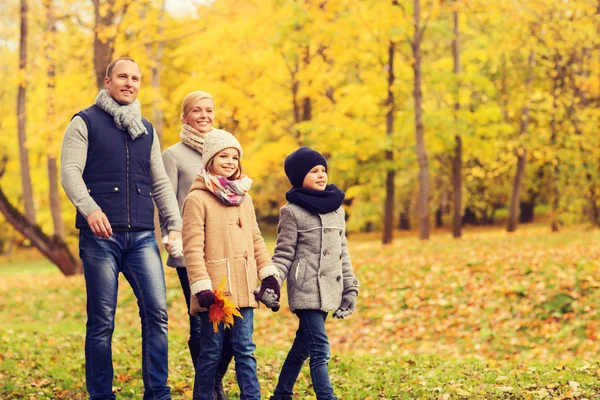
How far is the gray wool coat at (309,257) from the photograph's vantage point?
4945 mm

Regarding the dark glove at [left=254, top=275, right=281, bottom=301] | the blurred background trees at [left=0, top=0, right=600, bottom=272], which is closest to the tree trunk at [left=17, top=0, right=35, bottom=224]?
the blurred background trees at [left=0, top=0, right=600, bottom=272]

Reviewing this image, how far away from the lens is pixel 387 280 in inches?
512

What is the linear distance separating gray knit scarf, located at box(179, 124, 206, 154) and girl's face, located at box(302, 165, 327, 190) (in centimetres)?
A: 96

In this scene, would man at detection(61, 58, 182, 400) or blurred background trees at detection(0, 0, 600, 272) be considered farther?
blurred background trees at detection(0, 0, 600, 272)

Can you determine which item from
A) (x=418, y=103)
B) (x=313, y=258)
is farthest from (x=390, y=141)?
(x=313, y=258)

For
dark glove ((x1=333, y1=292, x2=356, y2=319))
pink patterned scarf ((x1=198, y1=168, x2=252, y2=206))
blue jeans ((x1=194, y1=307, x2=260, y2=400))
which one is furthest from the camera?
dark glove ((x1=333, y1=292, x2=356, y2=319))

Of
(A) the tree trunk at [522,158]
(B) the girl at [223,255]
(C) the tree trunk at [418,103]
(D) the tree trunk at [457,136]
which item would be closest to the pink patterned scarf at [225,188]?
(B) the girl at [223,255]

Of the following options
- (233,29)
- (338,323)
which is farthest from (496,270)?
(233,29)

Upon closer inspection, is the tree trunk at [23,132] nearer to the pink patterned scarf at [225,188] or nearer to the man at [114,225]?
the man at [114,225]

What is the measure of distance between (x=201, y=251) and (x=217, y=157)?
653 mm

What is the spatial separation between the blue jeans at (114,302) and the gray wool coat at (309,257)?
2.96ft

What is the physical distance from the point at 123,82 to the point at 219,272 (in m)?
1.54

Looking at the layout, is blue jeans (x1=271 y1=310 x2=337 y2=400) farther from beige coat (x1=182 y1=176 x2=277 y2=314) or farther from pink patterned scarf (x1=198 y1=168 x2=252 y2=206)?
pink patterned scarf (x1=198 y1=168 x2=252 y2=206)

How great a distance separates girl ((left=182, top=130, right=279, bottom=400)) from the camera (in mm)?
4625
